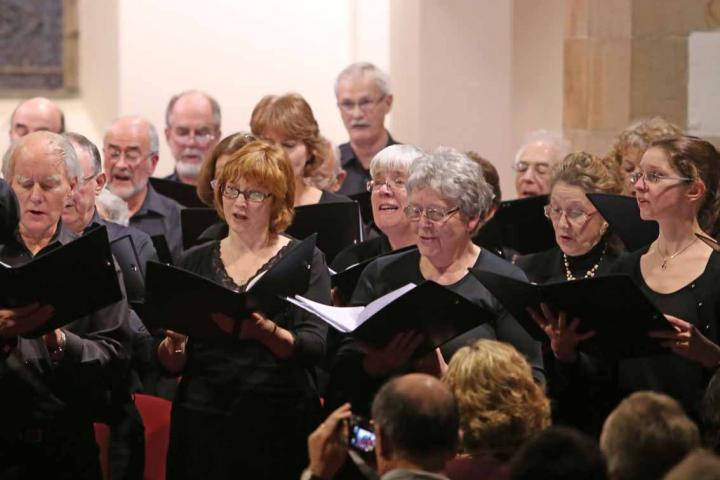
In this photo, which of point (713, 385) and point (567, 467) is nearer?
point (567, 467)

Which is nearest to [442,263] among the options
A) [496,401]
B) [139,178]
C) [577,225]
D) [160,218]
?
[577,225]

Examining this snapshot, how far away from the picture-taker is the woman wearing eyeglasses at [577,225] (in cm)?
582

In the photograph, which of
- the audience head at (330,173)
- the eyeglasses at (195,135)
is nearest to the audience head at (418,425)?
the audience head at (330,173)

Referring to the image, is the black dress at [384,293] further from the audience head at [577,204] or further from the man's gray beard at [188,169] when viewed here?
the man's gray beard at [188,169]

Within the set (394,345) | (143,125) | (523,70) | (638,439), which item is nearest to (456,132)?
(523,70)

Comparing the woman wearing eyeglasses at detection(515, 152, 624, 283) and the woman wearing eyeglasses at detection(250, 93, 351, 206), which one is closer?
the woman wearing eyeglasses at detection(515, 152, 624, 283)

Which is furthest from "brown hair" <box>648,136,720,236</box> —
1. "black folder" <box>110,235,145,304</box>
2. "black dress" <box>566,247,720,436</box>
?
"black folder" <box>110,235,145,304</box>

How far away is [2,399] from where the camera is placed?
4789 mm

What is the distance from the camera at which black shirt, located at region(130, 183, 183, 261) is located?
6.96 meters

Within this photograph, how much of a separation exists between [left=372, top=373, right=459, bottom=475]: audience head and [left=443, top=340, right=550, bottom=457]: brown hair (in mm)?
279

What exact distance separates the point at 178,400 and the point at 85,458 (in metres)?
0.37

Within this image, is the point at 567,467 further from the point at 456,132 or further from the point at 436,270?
the point at 456,132

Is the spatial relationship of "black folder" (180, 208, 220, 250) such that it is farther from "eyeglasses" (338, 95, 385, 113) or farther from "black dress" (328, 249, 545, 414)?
"eyeglasses" (338, 95, 385, 113)

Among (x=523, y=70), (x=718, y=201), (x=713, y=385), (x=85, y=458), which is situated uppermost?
(x=523, y=70)
